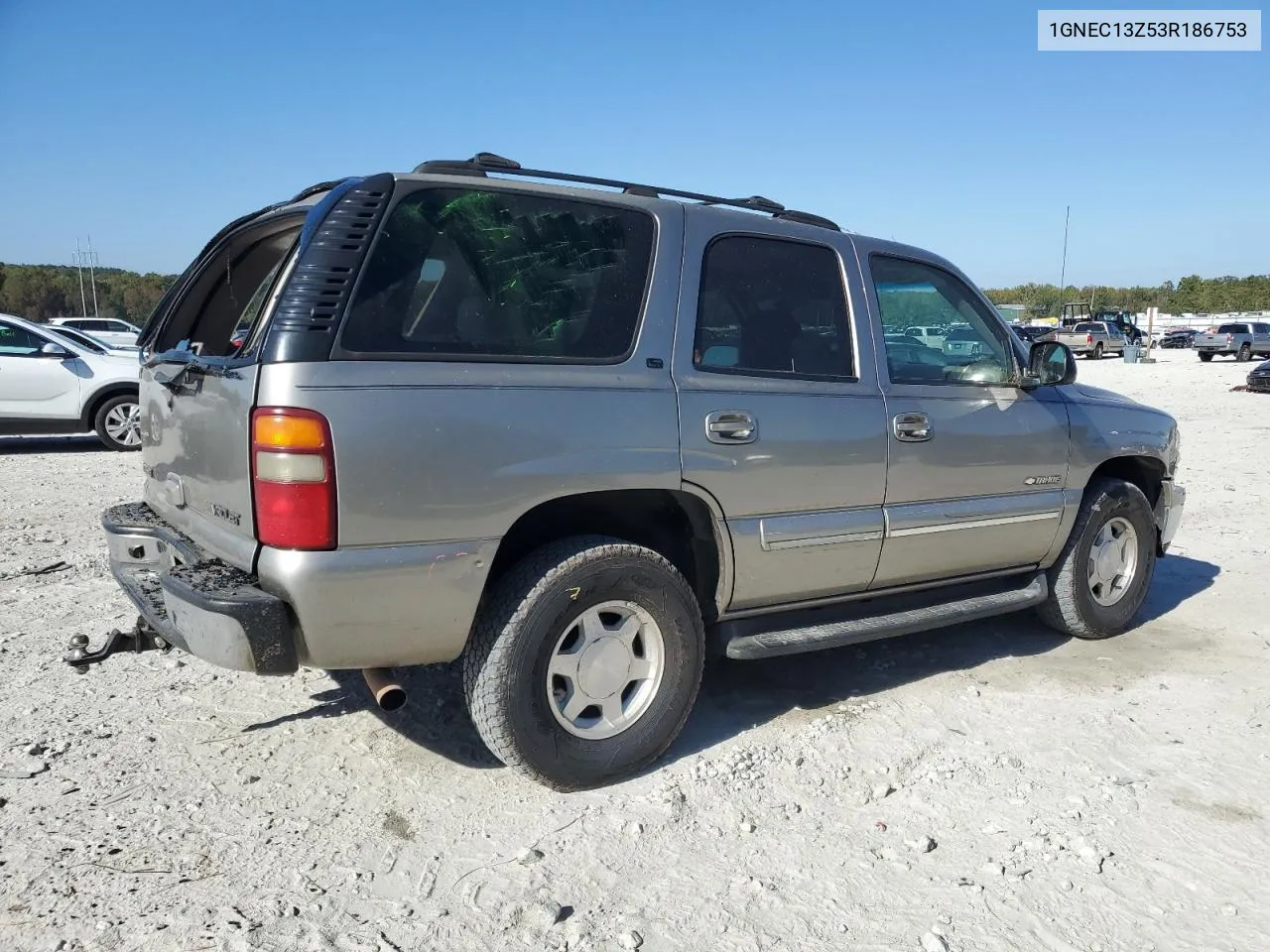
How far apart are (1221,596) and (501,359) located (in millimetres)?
4868

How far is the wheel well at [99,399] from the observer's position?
1062 cm

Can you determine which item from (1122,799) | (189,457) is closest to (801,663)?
(1122,799)

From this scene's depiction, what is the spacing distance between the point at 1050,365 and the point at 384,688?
3.21 m

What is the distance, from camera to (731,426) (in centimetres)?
339

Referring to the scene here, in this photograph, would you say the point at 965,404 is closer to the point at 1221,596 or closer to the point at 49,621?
the point at 1221,596

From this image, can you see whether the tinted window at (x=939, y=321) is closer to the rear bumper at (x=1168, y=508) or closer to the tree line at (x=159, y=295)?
the rear bumper at (x=1168, y=508)

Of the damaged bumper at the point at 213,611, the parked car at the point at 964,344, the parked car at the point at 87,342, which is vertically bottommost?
the damaged bumper at the point at 213,611

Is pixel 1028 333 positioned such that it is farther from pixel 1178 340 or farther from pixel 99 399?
pixel 1178 340

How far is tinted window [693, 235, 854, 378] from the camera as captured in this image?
3514 mm

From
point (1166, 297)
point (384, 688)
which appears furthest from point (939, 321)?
point (1166, 297)

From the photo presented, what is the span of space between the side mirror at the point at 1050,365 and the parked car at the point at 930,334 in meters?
0.44

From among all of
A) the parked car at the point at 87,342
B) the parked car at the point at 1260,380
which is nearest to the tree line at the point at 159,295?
the parked car at the point at 87,342

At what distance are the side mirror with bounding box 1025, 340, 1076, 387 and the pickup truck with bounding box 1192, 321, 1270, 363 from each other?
36022 mm

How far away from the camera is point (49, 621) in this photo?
15.7 ft
